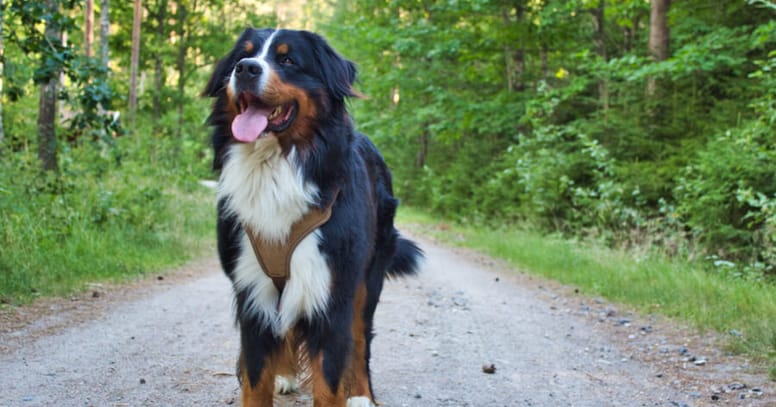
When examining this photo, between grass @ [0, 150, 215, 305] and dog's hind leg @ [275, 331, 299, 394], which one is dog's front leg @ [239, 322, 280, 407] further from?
grass @ [0, 150, 215, 305]

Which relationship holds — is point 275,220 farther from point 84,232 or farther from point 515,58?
point 515,58

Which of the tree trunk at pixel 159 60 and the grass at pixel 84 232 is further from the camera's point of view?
the tree trunk at pixel 159 60

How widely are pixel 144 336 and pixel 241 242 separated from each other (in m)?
2.53

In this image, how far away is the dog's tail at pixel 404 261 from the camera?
15.9 feet

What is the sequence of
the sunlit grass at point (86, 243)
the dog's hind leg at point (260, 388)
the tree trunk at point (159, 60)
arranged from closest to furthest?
the dog's hind leg at point (260, 388) < the sunlit grass at point (86, 243) < the tree trunk at point (159, 60)

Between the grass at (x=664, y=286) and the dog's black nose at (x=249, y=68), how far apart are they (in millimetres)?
3884

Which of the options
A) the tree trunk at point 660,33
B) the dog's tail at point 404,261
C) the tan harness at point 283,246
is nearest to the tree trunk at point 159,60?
the tree trunk at point 660,33

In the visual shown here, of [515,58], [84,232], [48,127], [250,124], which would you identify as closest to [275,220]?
[250,124]

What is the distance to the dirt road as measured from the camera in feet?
13.4

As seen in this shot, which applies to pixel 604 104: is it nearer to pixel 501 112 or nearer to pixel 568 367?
pixel 501 112

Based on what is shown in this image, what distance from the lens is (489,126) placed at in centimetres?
1819

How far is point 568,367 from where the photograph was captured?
5004 mm

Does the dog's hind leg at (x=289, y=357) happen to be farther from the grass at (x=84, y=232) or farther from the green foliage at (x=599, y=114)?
the green foliage at (x=599, y=114)

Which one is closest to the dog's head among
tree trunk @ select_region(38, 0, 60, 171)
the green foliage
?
the green foliage
